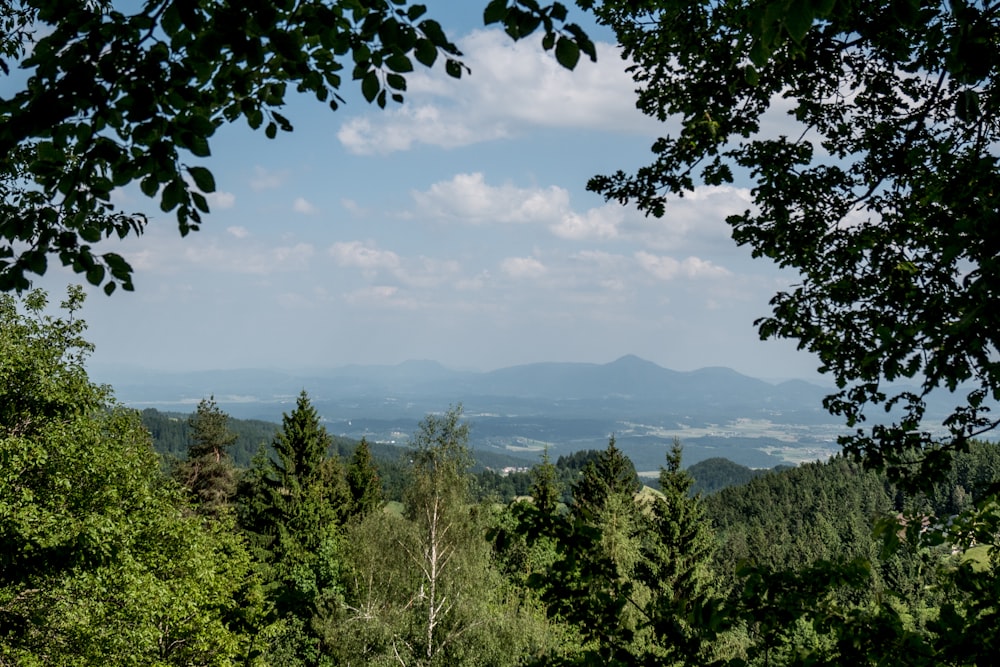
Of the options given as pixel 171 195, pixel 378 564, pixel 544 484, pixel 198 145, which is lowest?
pixel 378 564

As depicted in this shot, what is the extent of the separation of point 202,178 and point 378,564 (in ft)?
84.1

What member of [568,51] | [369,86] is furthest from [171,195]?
[568,51]

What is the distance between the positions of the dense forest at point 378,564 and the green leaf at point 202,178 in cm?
226

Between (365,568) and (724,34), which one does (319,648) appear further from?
(724,34)

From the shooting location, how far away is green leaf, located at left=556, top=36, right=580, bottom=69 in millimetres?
2521

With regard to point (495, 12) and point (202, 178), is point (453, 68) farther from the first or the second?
point (202, 178)

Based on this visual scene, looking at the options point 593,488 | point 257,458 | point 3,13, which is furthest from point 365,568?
point 3,13

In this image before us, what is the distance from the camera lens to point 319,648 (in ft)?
97.8

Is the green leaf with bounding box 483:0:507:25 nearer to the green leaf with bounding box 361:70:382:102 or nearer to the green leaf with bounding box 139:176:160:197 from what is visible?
the green leaf with bounding box 361:70:382:102

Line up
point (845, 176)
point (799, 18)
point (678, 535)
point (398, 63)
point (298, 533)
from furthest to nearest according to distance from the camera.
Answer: point (298, 533) < point (678, 535) < point (845, 176) < point (398, 63) < point (799, 18)

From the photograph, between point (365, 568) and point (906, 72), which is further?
point (365, 568)

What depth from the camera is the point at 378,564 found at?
2606cm

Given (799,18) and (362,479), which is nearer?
(799,18)

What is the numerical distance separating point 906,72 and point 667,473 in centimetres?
2424
